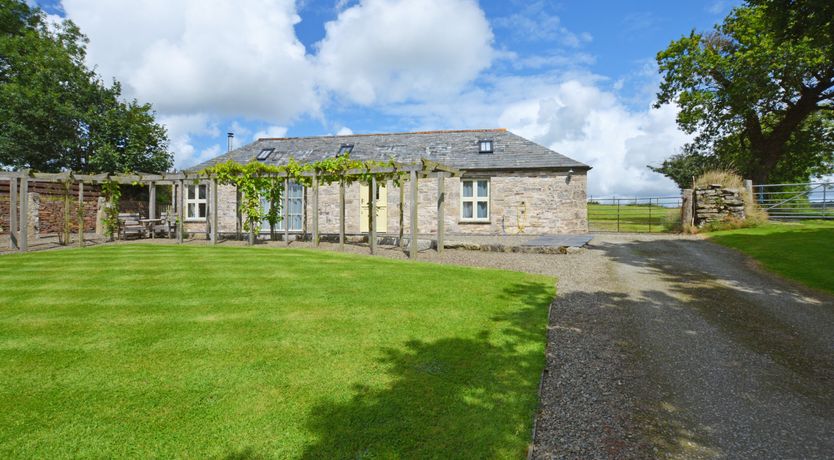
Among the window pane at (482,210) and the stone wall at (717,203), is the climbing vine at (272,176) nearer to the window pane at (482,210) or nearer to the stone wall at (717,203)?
the window pane at (482,210)

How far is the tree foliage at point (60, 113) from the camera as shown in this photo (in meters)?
22.4

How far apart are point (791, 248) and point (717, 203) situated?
6.58 meters

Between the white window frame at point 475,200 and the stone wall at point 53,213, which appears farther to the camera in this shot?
the white window frame at point 475,200

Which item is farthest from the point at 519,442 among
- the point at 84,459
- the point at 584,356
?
the point at 84,459

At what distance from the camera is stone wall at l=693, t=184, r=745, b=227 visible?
57.3 ft

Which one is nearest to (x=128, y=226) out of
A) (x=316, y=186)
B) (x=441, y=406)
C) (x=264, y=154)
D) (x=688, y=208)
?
(x=264, y=154)

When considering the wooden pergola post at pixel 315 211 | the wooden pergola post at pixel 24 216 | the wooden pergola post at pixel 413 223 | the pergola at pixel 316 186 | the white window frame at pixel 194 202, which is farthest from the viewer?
the white window frame at pixel 194 202

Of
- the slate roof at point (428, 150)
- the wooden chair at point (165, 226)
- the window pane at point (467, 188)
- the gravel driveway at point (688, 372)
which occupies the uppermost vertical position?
the slate roof at point (428, 150)

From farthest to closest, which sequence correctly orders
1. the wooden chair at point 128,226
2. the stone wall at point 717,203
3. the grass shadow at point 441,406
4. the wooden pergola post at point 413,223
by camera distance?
1. the stone wall at point 717,203
2. the wooden chair at point 128,226
3. the wooden pergola post at point 413,223
4. the grass shadow at point 441,406

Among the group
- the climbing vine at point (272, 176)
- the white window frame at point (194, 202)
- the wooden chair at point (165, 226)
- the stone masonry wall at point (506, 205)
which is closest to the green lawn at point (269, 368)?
the climbing vine at point (272, 176)

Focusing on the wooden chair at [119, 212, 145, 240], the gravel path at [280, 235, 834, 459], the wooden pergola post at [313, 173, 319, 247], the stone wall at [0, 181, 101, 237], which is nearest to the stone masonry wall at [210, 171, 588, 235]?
the wooden chair at [119, 212, 145, 240]

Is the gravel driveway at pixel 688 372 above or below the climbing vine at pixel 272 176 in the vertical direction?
below

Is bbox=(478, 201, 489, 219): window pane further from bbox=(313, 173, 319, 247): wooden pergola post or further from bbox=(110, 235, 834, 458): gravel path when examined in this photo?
bbox=(110, 235, 834, 458): gravel path

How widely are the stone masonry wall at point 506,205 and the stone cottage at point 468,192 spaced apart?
42mm
